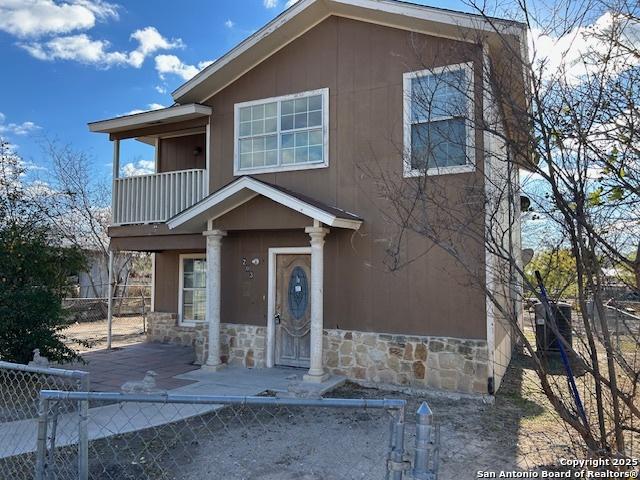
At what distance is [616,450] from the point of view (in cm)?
373

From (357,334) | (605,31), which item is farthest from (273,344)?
(605,31)

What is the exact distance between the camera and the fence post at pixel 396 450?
2.65 meters

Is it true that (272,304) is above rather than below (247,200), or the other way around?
below

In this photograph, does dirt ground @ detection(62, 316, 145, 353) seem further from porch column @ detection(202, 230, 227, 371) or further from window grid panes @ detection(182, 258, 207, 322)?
porch column @ detection(202, 230, 227, 371)

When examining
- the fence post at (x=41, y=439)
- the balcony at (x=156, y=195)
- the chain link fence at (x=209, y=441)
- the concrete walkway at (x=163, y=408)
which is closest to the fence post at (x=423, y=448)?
the chain link fence at (x=209, y=441)

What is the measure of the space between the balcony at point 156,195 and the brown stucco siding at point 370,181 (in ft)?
6.60

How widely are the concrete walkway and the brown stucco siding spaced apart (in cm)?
139

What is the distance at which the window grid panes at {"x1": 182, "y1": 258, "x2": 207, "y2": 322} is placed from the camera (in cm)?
1333

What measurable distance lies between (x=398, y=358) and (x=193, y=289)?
7.14 meters

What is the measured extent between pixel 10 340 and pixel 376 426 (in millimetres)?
6571

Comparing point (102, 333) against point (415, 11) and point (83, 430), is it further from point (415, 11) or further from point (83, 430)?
point (83, 430)

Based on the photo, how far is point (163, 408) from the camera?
7.20 m

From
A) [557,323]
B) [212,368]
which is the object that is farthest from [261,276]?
[557,323]

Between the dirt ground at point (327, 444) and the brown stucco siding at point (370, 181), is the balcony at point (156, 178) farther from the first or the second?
the dirt ground at point (327, 444)
